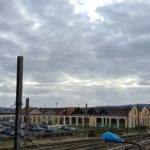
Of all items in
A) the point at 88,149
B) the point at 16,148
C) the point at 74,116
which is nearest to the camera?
the point at 16,148

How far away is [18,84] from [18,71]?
9.9 inches

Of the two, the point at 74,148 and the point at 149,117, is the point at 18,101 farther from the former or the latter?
the point at 149,117

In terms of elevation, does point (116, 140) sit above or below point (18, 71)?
below

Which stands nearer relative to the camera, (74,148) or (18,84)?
(18,84)

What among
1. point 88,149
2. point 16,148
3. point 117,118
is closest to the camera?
point 16,148

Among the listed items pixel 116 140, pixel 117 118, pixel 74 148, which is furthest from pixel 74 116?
pixel 116 140

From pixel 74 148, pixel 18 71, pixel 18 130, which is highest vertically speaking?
pixel 18 71

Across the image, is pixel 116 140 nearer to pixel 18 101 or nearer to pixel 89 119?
pixel 18 101

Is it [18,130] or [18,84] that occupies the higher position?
Answer: [18,84]

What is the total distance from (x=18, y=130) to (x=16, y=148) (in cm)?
35

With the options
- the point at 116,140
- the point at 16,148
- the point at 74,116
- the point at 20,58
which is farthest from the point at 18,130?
the point at 74,116

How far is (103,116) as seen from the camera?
118938 mm

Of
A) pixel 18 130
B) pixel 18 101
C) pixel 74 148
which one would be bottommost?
pixel 74 148

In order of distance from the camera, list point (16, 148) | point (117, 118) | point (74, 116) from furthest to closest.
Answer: point (74, 116)
point (117, 118)
point (16, 148)
